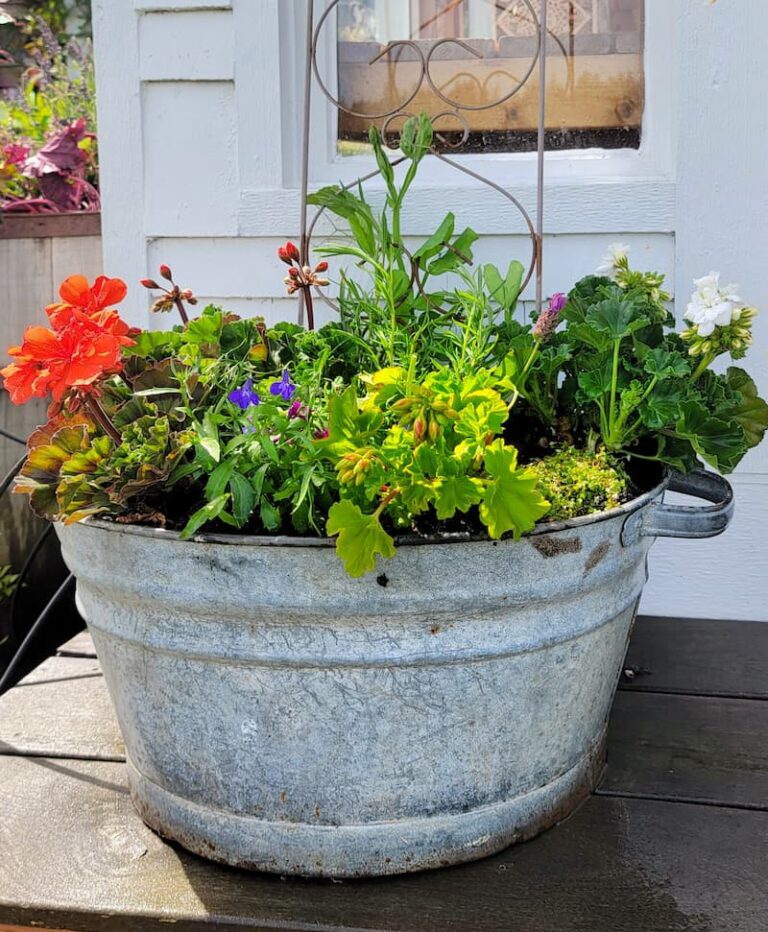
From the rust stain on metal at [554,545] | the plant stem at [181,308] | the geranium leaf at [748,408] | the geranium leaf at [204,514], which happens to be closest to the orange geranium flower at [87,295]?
the plant stem at [181,308]

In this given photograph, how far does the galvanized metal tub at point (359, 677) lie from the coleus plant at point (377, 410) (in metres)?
0.05

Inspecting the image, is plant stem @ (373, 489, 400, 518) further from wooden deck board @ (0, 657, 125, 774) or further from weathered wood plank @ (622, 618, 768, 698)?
weathered wood plank @ (622, 618, 768, 698)

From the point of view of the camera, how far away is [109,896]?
1.10 meters

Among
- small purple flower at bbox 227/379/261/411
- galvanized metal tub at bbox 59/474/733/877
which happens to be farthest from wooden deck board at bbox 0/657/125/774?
small purple flower at bbox 227/379/261/411

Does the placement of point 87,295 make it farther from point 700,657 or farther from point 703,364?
point 700,657

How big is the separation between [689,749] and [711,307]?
60 cm

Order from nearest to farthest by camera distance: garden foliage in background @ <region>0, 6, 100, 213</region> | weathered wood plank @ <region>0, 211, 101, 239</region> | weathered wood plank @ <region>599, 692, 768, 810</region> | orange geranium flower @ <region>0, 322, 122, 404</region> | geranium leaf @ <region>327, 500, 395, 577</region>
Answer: geranium leaf @ <region>327, 500, 395, 577</region>, orange geranium flower @ <region>0, 322, 122, 404</region>, weathered wood plank @ <region>599, 692, 768, 810</region>, weathered wood plank @ <region>0, 211, 101, 239</region>, garden foliage in background @ <region>0, 6, 100, 213</region>

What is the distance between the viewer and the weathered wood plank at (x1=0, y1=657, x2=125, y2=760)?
1417mm

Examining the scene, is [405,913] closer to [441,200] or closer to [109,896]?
[109,896]

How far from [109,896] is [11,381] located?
563 mm

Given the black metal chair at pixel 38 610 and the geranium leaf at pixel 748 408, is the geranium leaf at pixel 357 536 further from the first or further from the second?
the black metal chair at pixel 38 610

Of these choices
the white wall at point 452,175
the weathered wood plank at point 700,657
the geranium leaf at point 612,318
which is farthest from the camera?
the white wall at point 452,175

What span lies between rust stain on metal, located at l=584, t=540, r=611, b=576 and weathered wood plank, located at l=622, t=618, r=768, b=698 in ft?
1.83

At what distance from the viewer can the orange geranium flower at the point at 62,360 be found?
3.46ft
